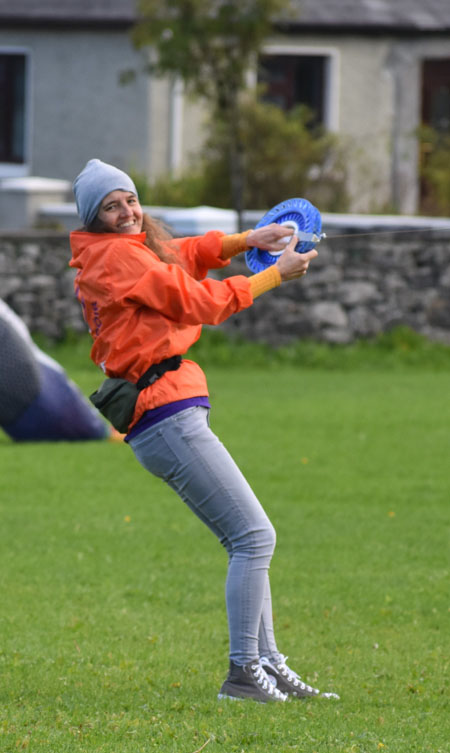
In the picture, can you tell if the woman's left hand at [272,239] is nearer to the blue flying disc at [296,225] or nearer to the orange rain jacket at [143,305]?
the blue flying disc at [296,225]

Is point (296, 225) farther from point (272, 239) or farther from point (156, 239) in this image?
point (156, 239)

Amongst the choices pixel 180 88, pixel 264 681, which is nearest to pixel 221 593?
pixel 264 681

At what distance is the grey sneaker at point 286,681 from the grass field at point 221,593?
6 cm

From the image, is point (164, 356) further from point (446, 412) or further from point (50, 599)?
point (446, 412)

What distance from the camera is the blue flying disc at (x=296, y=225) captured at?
5059 mm

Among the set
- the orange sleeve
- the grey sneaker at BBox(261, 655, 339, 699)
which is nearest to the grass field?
the grey sneaker at BBox(261, 655, 339, 699)

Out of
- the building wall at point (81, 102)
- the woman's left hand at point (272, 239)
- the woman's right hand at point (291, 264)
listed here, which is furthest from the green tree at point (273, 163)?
the woman's right hand at point (291, 264)

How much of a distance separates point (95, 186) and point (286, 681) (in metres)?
1.87

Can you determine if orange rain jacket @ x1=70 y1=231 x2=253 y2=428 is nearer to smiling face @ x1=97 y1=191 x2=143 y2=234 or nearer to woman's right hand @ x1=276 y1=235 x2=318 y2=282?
smiling face @ x1=97 y1=191 x2=143 y2=234

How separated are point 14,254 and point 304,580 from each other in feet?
30.3

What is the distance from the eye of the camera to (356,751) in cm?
438

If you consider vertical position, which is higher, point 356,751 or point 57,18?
point 57,18

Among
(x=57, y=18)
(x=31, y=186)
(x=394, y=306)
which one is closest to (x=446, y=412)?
(x=394, y=306)

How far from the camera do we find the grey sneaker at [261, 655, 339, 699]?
505cm
